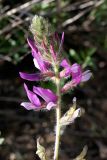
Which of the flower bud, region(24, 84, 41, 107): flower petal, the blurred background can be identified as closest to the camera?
the flower bud

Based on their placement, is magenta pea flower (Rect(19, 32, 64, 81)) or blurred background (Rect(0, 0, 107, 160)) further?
Answer: blurred background (Rect(0, 0, 107, 160))

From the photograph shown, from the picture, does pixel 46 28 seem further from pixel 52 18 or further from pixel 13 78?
pixel 13 78

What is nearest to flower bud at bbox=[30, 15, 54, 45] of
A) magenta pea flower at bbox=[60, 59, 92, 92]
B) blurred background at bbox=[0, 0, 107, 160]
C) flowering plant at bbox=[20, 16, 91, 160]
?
flowering plant at bbox=[20, 16, 91, 160]

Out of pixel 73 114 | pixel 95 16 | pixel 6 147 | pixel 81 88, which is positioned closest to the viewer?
pixel 73 114

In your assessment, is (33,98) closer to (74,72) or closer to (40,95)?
(40,95)

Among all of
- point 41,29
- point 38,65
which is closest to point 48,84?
point 38,65

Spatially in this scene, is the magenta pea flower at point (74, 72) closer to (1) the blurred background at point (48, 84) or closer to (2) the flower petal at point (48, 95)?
(2) the flower petal at point (48, 95)

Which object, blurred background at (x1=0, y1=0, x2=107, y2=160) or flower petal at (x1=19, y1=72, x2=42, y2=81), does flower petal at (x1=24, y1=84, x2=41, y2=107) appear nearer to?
flower petal at (x1=19, y1=72, x2=42, y2=81)

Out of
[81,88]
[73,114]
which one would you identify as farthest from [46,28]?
[81,88]

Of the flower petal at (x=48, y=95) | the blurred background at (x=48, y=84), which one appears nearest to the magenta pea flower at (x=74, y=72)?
the flower petal at (x=48, y=95)
